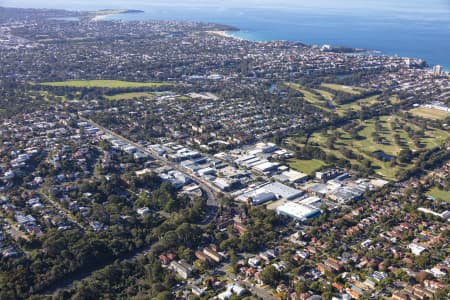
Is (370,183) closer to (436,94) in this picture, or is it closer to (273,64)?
(436,94)

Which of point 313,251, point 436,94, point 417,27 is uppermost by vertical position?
point 417,27

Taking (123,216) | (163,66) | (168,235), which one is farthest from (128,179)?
(163,66)

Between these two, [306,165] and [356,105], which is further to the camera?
[356,105]

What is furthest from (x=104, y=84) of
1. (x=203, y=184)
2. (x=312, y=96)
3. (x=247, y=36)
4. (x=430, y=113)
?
(x=247, y=36)

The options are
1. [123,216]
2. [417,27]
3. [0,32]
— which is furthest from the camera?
[417,27]

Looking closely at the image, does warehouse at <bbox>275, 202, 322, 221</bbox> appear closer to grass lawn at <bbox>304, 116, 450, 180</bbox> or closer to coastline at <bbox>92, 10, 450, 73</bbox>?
grass lawn at <bbox>304, 116, 450, 180</bbox>

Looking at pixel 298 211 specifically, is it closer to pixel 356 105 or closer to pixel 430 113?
pixel 356 105
